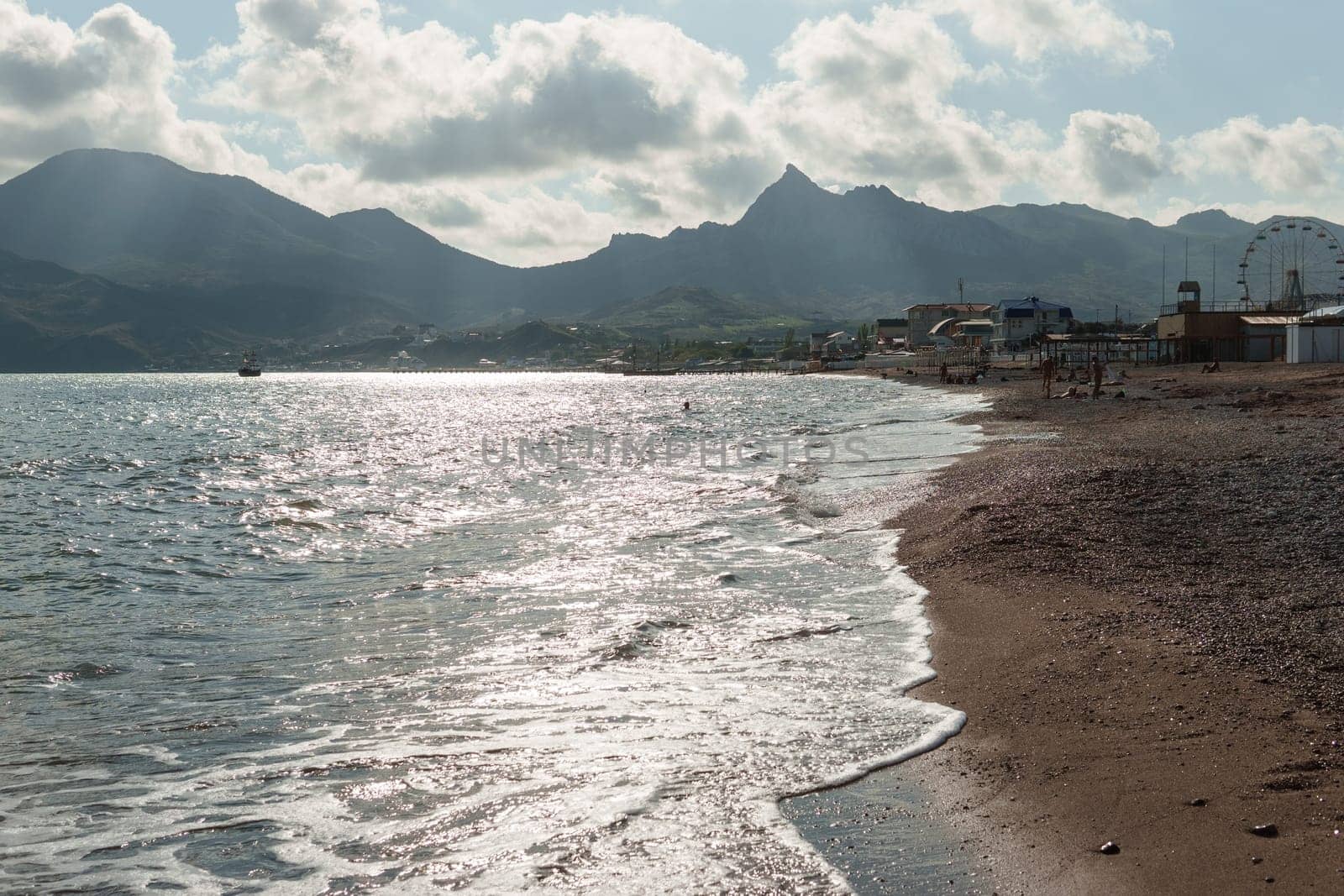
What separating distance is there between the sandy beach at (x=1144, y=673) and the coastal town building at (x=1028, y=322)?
13957 centimetres

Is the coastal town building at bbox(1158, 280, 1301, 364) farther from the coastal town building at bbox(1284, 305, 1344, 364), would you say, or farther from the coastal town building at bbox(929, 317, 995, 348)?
the coastal town building at bbox(929, 317, 995, 348)

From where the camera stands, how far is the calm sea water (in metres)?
7.57

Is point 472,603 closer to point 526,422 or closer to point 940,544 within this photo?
point 940,544

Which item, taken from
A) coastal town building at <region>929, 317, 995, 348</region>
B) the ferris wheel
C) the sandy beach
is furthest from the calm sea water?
coastal town building at <region>929, 317, 995, 348</region>

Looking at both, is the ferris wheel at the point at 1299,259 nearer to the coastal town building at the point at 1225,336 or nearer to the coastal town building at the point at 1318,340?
the coastal town building at the point at 1225,336

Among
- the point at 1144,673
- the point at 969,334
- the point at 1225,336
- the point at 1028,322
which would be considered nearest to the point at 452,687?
the point at 1144,673

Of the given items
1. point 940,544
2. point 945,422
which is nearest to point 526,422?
point 945,422

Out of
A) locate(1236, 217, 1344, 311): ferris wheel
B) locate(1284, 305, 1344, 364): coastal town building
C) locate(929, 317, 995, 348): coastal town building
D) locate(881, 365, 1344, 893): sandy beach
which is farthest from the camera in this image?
locate(929, 317, 995, 348): coastal town building

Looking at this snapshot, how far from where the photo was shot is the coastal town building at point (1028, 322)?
507ft

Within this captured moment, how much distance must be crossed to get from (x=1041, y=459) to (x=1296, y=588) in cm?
1558

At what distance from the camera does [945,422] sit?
1987 inches

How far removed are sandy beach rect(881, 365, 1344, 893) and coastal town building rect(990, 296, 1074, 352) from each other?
458 feet

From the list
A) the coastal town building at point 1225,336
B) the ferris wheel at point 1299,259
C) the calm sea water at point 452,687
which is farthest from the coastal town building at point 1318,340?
the calm sea water at point 452,687

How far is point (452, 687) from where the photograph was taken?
11711 millimetres
